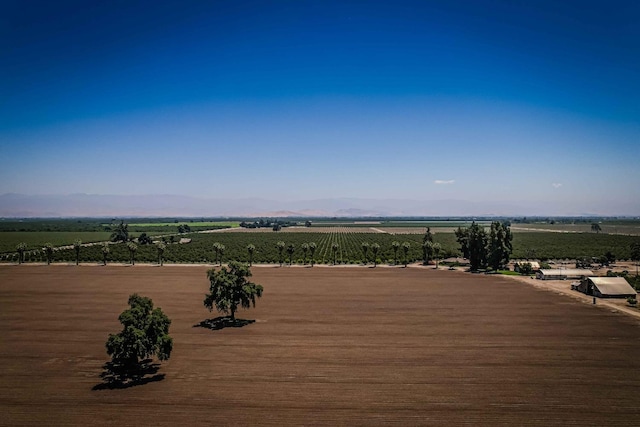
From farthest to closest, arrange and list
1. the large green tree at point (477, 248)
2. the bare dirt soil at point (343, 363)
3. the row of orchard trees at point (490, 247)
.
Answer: the large green tree at point (477, 248) < the row of orchard trees at point (490, 247) < the bare dirt soil at point (343, 363)

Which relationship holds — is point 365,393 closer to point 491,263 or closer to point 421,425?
point 421,425

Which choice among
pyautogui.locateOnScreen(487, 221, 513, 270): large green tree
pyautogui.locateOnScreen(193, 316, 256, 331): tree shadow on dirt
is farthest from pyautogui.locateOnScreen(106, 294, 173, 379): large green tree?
pyautogui.locateOnScreen(487, 221, 513, 270): large green tree

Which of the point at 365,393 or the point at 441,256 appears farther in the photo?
the point at 441,256

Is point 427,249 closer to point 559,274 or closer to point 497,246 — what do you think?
point 497,246

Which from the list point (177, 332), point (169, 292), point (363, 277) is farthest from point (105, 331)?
point (363, 277)

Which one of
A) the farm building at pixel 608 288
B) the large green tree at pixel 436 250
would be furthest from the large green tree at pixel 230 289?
the large green tree at pixel 436 250

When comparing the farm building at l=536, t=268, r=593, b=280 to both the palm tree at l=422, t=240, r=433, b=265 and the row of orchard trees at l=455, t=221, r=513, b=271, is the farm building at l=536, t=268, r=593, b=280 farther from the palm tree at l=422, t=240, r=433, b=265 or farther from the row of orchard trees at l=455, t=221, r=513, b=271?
the palm tree at l=422, t=240, r=433, b=265

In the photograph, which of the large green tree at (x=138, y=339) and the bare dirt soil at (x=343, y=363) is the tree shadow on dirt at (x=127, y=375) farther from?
the bare dirt soil at (x=343, y=363)
